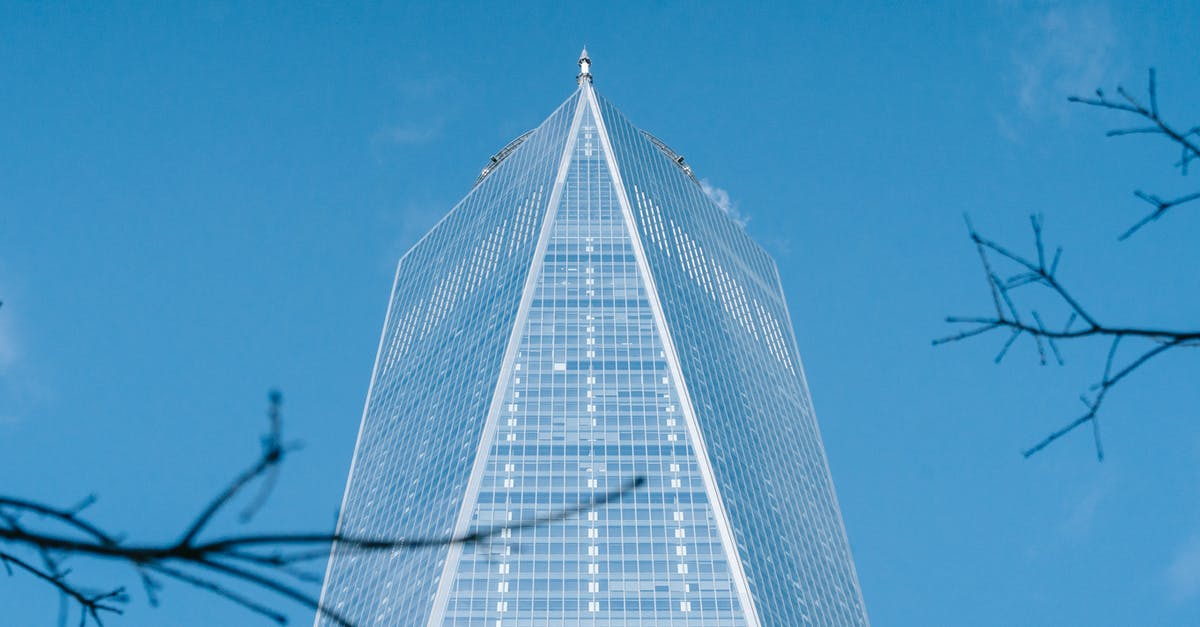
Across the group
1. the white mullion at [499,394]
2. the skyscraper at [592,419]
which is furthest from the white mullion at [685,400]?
the white mullion at [499,394]

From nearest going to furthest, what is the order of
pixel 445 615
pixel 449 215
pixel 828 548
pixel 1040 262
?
pixel 1040 262 → pixel 445 615 → pixel 828 548 → pixel 449 215

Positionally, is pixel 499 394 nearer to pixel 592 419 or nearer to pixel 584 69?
pixel 592 419

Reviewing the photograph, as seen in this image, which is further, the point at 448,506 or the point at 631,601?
the point at 448,506

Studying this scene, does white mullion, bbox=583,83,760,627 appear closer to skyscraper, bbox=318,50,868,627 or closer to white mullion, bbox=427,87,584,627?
skyscraper, bbox=318,50,868,627

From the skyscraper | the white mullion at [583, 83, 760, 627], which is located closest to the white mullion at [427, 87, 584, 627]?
the skyscraper

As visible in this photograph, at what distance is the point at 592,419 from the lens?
111 metres

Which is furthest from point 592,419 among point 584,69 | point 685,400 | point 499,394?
point 584,69

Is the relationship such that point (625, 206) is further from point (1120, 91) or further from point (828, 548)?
point (1120, 91)

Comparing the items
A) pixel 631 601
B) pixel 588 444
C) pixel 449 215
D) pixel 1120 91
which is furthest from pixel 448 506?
pixel 1120 91

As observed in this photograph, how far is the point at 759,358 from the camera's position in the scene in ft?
488

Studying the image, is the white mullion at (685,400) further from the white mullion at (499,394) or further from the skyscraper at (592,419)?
the white mullion at (499,394)

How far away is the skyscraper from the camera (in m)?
96.2

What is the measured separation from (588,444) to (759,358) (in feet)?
146

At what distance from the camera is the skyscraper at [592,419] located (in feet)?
316
